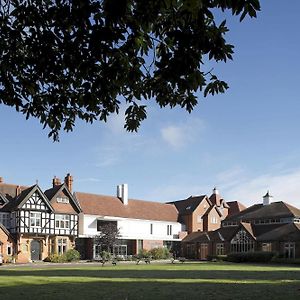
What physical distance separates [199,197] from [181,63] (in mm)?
74282

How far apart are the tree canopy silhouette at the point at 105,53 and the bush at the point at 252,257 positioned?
5082cm

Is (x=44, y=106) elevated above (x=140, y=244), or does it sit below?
above

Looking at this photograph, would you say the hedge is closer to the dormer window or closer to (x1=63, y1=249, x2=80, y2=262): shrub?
(x1=63, y1=249, x2=80, y2=262): shrub

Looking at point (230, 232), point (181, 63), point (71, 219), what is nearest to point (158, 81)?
point (181, 63)

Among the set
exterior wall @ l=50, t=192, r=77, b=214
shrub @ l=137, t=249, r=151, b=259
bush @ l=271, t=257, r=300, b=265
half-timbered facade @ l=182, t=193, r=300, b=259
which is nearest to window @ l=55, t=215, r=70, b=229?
exterior wall @ l=50, t=192, r=77, b=214

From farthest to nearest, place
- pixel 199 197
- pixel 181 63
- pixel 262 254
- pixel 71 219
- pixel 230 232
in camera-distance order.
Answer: pixel 199 197 < pixel 230 232 < pixel 71 219 < pixel 262 254 < pixel 181 63

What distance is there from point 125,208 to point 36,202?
16.8 m

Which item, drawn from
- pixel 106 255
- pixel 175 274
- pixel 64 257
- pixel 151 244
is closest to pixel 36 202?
pixel 64 257

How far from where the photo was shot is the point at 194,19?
608 cm

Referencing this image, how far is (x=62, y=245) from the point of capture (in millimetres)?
63062

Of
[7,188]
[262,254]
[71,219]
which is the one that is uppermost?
[7,188]

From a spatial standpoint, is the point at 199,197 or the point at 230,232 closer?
the point at 230,232

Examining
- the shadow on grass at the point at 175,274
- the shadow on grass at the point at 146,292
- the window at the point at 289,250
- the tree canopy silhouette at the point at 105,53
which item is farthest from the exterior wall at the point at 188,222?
the tree canopy silhouette at the point at 105,53

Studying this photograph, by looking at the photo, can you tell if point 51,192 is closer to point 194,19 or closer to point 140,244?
point 140,244
